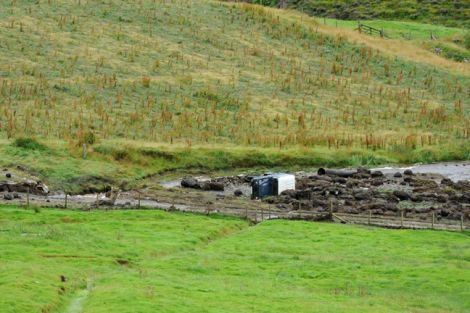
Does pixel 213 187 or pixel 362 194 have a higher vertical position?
pixel 213 187

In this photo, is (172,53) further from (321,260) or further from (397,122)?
(321,260)

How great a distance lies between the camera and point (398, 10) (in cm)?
18062

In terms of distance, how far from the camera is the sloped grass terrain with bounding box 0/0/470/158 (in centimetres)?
10994

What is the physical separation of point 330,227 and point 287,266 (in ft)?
39.9

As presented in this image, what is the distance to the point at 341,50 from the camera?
140m

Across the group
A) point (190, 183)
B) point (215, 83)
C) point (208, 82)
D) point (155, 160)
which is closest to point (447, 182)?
point (190, 183)

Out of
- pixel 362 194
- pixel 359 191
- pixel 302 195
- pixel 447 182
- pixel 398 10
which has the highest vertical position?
pixel 398 10

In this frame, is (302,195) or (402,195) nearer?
(402,195)

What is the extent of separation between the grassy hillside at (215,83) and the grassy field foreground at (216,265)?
76.3ft

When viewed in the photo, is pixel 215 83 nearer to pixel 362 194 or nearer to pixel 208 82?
pixel 208 82

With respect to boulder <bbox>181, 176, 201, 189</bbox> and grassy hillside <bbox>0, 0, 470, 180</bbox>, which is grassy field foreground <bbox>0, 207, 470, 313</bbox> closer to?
boulder <bbox>181, 176, 201, 189</bbox>

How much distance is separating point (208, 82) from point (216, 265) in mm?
56898

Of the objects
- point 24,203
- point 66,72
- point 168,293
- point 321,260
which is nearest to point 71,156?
point 24,203

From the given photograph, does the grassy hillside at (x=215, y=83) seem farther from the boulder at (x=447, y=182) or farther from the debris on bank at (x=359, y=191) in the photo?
the boulder at (x=447, y=182)
